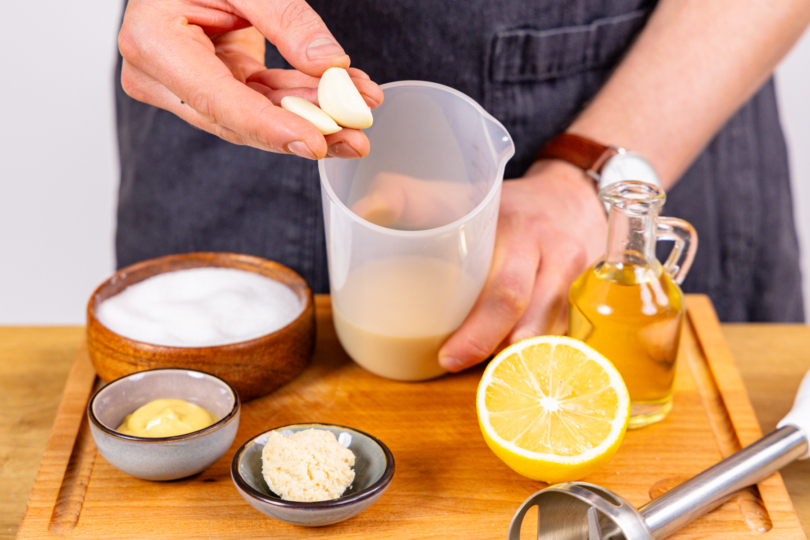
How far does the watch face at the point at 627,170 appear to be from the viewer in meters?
1.00

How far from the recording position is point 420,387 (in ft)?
2.94

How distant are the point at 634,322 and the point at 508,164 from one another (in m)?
0.49

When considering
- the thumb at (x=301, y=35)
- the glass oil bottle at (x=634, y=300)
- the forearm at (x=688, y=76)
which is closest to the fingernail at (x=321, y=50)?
the thumb at (x=301, y=35)

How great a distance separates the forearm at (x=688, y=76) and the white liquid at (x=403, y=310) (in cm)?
42

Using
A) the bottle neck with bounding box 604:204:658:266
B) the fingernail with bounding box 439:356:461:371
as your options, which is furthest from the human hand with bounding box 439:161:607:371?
the bottle neck with bounding box 604:204:658:266

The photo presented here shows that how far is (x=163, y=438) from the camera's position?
677 millimetres

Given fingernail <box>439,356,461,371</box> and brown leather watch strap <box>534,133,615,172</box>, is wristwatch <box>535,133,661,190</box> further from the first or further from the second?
fingernail <box>439,356,461,371</box>

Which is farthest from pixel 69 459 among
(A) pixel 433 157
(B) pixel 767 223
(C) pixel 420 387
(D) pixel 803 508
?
(B) pixel 767 223

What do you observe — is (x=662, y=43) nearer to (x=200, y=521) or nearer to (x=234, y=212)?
(x=234, y=212)

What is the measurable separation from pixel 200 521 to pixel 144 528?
5 centimetres

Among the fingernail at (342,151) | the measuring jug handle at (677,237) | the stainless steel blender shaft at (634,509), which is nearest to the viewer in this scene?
the stainless steel blender shaft at (634,509)

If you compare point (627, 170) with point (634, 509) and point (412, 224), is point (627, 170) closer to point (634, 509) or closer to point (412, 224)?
point (412, 224)

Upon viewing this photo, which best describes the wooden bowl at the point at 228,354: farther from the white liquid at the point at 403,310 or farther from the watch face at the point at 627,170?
the watch face at the point at 627,170

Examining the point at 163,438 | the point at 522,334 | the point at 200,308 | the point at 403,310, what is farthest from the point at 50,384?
the point at 522,334
